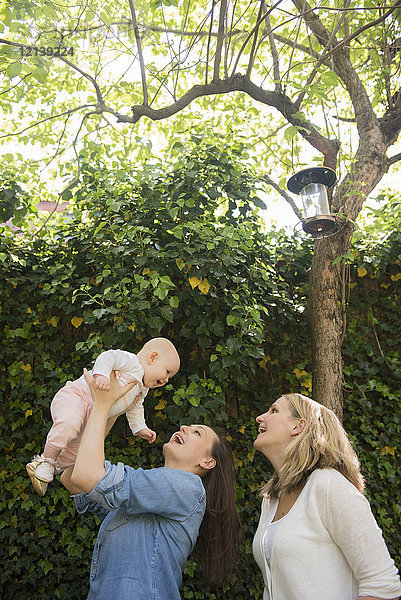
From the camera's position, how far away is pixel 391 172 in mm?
6117

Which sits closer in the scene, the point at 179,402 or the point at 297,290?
the point at 179,402

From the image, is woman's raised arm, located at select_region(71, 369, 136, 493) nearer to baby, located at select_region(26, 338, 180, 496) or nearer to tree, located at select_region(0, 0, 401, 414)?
baby, located at select_region(26, 338, 180, 496)

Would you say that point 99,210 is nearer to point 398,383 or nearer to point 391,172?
point 398,383

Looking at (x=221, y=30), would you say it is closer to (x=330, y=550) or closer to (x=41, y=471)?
(x=41, y=471)

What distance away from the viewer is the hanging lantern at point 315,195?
2.92 metres

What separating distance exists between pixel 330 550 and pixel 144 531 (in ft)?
1.83

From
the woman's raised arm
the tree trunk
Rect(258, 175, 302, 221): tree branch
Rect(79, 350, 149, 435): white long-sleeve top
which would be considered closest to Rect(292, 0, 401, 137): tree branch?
the tree trunk

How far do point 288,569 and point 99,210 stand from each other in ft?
8.21

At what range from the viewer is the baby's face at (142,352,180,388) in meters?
1.79

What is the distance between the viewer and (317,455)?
162 cm

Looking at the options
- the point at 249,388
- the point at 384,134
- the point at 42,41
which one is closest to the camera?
the point at 42,41

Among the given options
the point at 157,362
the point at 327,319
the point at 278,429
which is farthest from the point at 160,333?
the point at 278,429

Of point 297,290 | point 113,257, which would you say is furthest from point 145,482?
point 297,290

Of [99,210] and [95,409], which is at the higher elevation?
[99,210]
